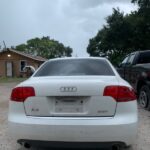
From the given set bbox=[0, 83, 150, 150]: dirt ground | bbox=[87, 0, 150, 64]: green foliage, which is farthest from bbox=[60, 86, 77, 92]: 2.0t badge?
bbox=[87, 0, 150, 64]: green foliage

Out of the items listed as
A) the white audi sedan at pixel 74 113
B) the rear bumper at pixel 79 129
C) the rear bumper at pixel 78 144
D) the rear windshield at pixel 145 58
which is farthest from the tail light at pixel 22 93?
the rear windshield at pixel 145 58

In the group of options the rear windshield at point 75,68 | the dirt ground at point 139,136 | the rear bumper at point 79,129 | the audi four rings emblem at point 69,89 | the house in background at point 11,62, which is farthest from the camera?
the house in background at point 11,62

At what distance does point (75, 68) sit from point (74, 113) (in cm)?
134

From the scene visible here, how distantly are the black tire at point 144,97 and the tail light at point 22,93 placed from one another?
6.25m

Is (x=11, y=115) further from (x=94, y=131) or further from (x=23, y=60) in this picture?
(x=23, y=60)

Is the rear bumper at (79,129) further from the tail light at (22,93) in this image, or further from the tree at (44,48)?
the tree at (44,48)

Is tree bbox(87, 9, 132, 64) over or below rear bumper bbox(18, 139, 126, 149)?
over

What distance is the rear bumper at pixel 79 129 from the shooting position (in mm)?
5422

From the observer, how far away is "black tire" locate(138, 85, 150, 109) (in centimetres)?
1157

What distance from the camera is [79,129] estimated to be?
5414 millimetres

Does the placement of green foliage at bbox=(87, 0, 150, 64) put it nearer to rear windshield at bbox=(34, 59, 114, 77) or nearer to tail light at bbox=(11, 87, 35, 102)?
rear windshield at bbox=(34, 59, 114, 77)

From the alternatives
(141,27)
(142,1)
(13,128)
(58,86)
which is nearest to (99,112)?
(58,86)

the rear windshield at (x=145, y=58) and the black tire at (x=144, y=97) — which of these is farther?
the rear windshield at (x=145, y=58)

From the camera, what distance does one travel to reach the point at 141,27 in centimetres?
3784
